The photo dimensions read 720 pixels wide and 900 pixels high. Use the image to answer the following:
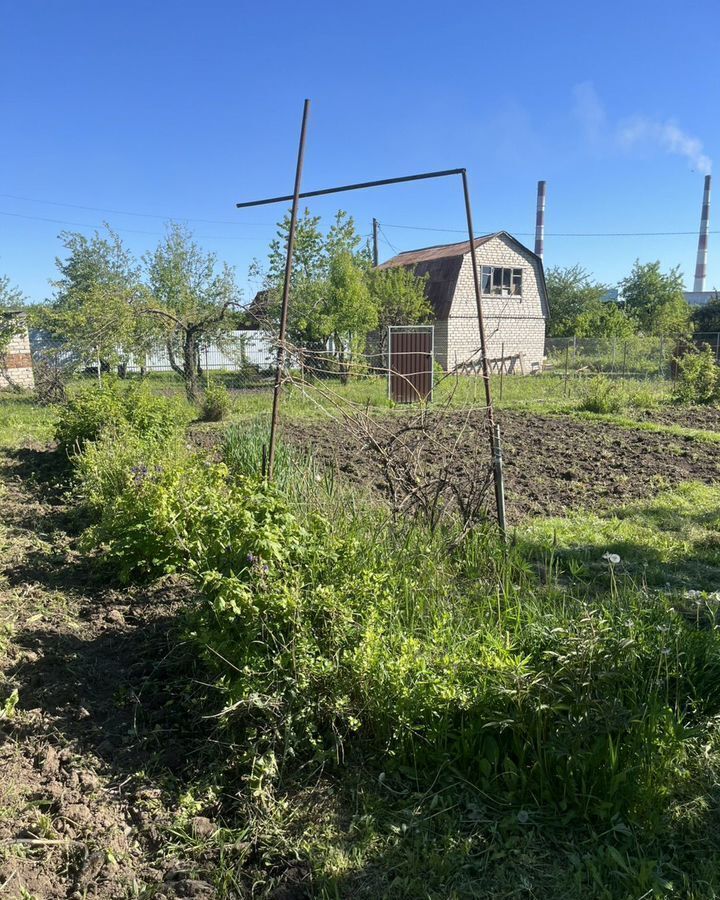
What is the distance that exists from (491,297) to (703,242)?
49106 millimetres

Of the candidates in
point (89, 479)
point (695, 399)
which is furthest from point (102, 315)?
point (695, 399)

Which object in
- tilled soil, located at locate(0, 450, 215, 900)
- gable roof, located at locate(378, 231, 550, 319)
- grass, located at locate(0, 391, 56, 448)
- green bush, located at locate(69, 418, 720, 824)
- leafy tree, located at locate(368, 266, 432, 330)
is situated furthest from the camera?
gable roof, located at locate(378, 231, 550, 319)

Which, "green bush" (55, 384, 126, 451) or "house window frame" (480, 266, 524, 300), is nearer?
"green bush" (55, 384, 126, 451)

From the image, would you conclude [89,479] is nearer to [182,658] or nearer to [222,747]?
[182,658]

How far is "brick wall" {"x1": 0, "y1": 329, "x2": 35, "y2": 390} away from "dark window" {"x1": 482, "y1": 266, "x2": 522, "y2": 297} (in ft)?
58.9

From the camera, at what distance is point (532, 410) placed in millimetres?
13344

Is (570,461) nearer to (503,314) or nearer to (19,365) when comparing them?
(19,365)

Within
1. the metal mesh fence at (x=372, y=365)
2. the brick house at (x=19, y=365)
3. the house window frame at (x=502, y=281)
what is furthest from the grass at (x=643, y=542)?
the house window frame at (x=502, y=281)

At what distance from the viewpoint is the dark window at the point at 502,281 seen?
90.9 ft

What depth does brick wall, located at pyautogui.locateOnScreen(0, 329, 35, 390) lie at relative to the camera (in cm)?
1845

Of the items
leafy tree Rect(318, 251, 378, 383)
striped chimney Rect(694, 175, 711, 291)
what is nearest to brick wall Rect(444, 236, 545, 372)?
leafy tree Rect(318, 251, 378, 383)

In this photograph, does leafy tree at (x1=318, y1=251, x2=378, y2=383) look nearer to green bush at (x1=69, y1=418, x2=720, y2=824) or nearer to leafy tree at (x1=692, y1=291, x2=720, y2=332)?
green bush at (x1=69, y1=418, x2=720, y2=824)

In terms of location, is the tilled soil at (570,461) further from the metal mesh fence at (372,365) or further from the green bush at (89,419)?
the green bush at (89,419)

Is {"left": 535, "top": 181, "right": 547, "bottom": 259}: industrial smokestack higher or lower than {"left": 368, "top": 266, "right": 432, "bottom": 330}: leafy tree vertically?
higher
